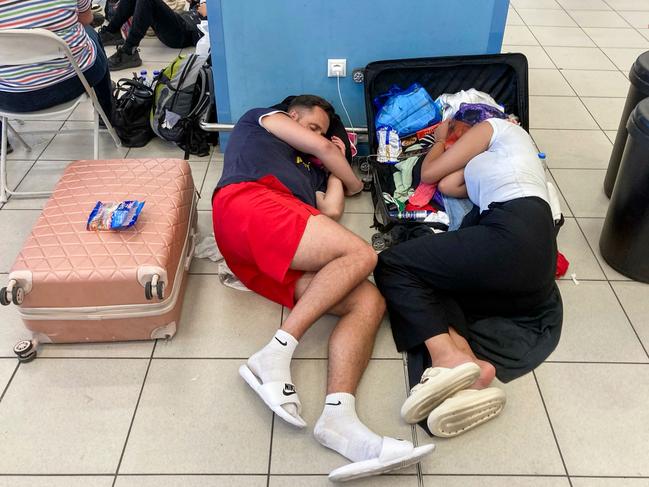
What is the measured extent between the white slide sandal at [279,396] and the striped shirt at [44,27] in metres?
1.57

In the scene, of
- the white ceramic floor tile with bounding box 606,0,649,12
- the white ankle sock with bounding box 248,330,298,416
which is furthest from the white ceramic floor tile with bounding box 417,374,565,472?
the white ceramic floor tile with bounding box 606,0,649,12

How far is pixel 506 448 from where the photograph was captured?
5.46 feet

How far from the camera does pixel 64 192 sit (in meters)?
2.13

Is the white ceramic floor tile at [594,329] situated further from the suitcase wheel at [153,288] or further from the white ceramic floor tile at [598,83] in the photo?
the white ceramic floor tile at [598,83]

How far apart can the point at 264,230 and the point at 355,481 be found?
0.80 meters

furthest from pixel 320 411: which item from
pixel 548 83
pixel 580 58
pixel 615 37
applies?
pixel 615 37

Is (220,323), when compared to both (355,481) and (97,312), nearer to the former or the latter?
(97,312)

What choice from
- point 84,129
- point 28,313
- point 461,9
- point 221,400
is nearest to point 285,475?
point 221,400

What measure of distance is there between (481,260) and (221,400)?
0.91 metres

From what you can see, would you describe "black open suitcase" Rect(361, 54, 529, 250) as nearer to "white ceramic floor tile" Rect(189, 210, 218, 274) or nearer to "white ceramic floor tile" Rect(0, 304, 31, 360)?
"white ceramic floor tile" Rect(189, 210, 218, 274)

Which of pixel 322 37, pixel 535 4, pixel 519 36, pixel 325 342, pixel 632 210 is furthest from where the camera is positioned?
pixel 535 4

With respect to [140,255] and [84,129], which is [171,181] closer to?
[140,255]

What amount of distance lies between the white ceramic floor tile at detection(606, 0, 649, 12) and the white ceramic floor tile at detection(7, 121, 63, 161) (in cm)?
444

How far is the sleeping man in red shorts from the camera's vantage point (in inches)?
64.4
